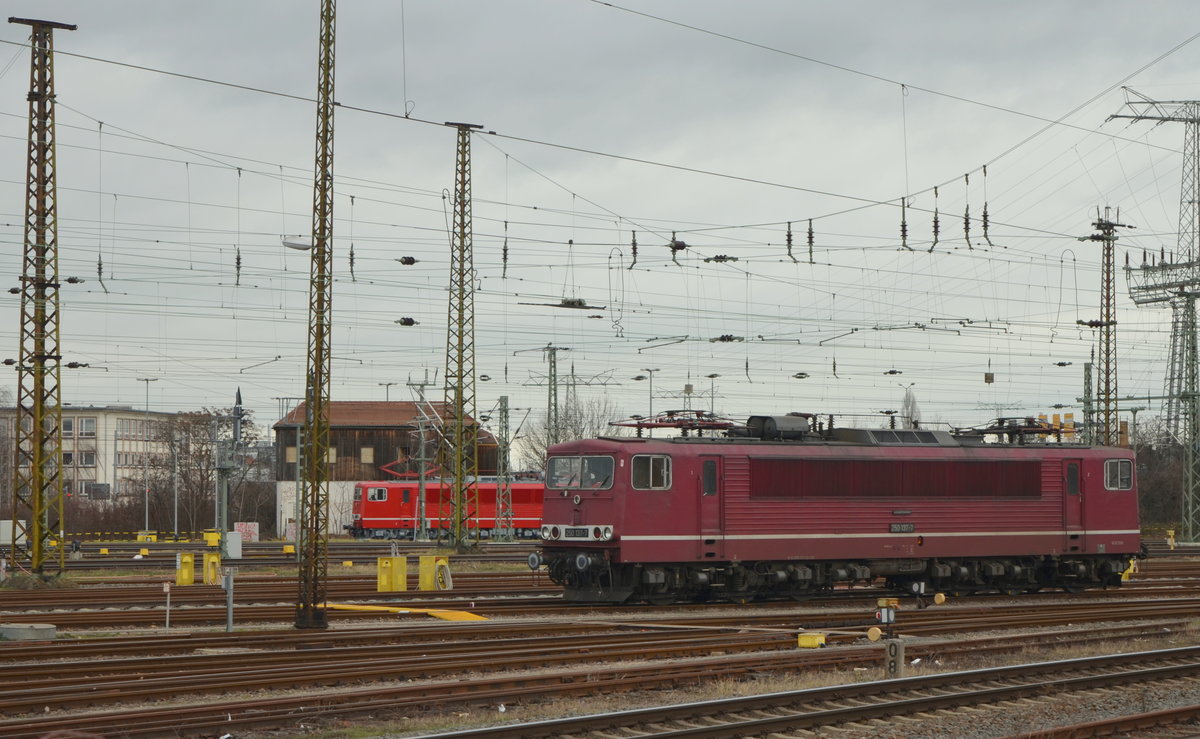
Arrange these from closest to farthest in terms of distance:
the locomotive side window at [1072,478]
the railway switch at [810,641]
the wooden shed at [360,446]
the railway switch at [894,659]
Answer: the railway switch at [894,659]
the railway switch at [810,641]
the locomotive side window at [1072,478]
the wooden shed at [360,446]

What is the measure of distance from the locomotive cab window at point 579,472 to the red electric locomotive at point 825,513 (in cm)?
4

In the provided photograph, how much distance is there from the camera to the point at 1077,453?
116 ft

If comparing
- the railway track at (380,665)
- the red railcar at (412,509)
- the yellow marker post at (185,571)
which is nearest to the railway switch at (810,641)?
the railway track at (380,665)

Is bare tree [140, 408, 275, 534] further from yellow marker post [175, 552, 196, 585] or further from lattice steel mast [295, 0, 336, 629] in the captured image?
lattice steel mast [295, 0, 336, 629]

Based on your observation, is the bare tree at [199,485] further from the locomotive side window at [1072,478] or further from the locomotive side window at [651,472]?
the locomotive side window at [1072,478]

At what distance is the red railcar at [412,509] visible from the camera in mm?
77500

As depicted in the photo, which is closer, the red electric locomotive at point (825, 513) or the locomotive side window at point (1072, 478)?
the red electric locomotive at point (825, 513)

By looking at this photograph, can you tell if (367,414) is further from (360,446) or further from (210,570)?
(210,570)

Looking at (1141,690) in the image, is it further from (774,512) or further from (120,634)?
(120,634)

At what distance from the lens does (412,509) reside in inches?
3159

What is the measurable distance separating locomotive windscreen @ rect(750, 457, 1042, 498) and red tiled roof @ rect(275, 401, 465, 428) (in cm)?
7217

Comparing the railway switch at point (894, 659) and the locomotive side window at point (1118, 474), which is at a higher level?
the locomotive side window at point (1118, 474)

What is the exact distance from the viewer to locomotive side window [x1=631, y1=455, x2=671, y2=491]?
28969mm

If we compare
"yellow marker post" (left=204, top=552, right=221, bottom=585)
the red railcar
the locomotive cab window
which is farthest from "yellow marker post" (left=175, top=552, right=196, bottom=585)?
the red railcar
